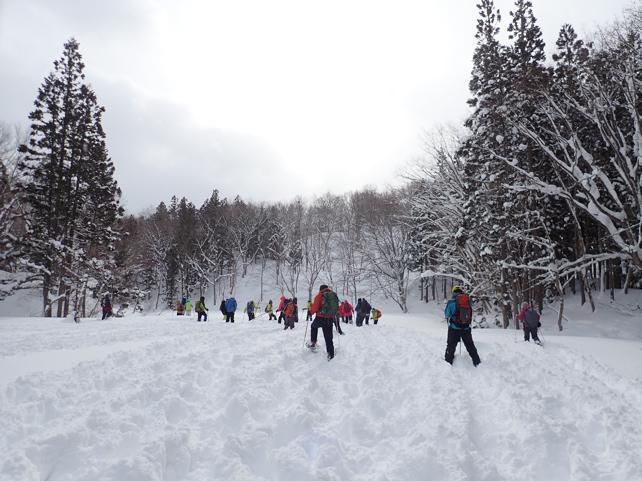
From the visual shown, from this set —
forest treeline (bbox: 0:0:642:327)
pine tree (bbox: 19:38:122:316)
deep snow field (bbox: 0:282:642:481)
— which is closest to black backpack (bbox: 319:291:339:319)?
deep snow field (bbox: 0:282:642:481)

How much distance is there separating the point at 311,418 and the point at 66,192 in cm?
2990

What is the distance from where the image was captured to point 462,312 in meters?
8.67

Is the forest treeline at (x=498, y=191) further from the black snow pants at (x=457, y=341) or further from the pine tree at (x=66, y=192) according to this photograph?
the black snow pants at (x=457, y=341)

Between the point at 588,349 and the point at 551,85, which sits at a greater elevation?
the point at 551,85

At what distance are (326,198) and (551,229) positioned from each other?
4424 cm

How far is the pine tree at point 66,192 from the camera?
26516mm

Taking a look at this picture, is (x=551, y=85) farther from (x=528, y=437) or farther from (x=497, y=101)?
(x=528, y=437)

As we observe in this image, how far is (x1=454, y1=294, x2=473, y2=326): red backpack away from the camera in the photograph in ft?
28.3

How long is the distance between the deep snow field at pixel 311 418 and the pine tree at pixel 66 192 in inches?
860

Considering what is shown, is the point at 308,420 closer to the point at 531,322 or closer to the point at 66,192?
the point at 531,322

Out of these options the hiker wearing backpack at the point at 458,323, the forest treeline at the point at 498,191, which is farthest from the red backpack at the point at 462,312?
the forest treeline at the point at 498,191

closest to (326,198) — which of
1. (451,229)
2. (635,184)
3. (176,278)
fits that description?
(176,278)

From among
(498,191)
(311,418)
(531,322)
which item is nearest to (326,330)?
(311,418)

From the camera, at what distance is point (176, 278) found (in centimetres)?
5472
